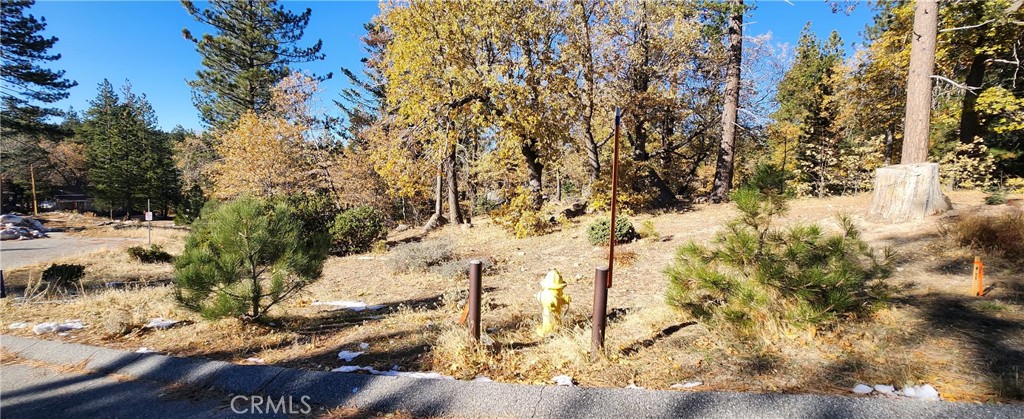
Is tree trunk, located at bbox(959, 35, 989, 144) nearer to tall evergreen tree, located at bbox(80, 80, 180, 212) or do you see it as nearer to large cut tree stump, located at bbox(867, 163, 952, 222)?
large cut tree stump, located at bbox(867, 163, 952, 222)

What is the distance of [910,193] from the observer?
20.8ft

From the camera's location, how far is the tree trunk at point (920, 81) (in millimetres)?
→ 6695

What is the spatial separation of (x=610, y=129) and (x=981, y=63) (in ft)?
33.3

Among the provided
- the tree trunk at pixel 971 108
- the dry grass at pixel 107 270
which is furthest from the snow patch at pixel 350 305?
the tree trunk at pixel 971 108

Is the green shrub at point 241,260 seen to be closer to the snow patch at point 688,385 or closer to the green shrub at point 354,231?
the snow patch at point 688,385

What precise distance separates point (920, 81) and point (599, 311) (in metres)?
7.81

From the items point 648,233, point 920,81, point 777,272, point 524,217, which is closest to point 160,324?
point 777,272

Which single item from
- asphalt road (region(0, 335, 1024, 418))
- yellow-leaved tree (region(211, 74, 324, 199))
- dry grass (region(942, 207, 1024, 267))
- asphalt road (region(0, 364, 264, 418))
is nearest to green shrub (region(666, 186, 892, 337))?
asphalt road (region(0, 335, 1024, 418))

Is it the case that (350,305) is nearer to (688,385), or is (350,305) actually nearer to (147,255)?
(688,385)

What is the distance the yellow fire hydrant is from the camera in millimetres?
3557

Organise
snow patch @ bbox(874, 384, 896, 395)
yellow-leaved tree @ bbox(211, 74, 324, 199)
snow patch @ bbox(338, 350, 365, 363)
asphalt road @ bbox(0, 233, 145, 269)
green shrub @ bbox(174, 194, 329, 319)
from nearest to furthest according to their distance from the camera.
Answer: snow patch @ bbox(874, 384, 896, 395) → snow patch @ bbox(338, 350, 365, 363) → green shrub @ bbox(174, 194, 329, 319) → asphalt road @ bbox(0, 233, 145, 269) → yellow-leaved tree @ bbox(211, 74, 324, 199)

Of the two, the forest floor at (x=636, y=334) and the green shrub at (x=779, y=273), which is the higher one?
the green shrub at (x=779, y=273)

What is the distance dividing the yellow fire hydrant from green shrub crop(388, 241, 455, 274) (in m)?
4.62

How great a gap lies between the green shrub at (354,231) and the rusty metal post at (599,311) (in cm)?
1004
